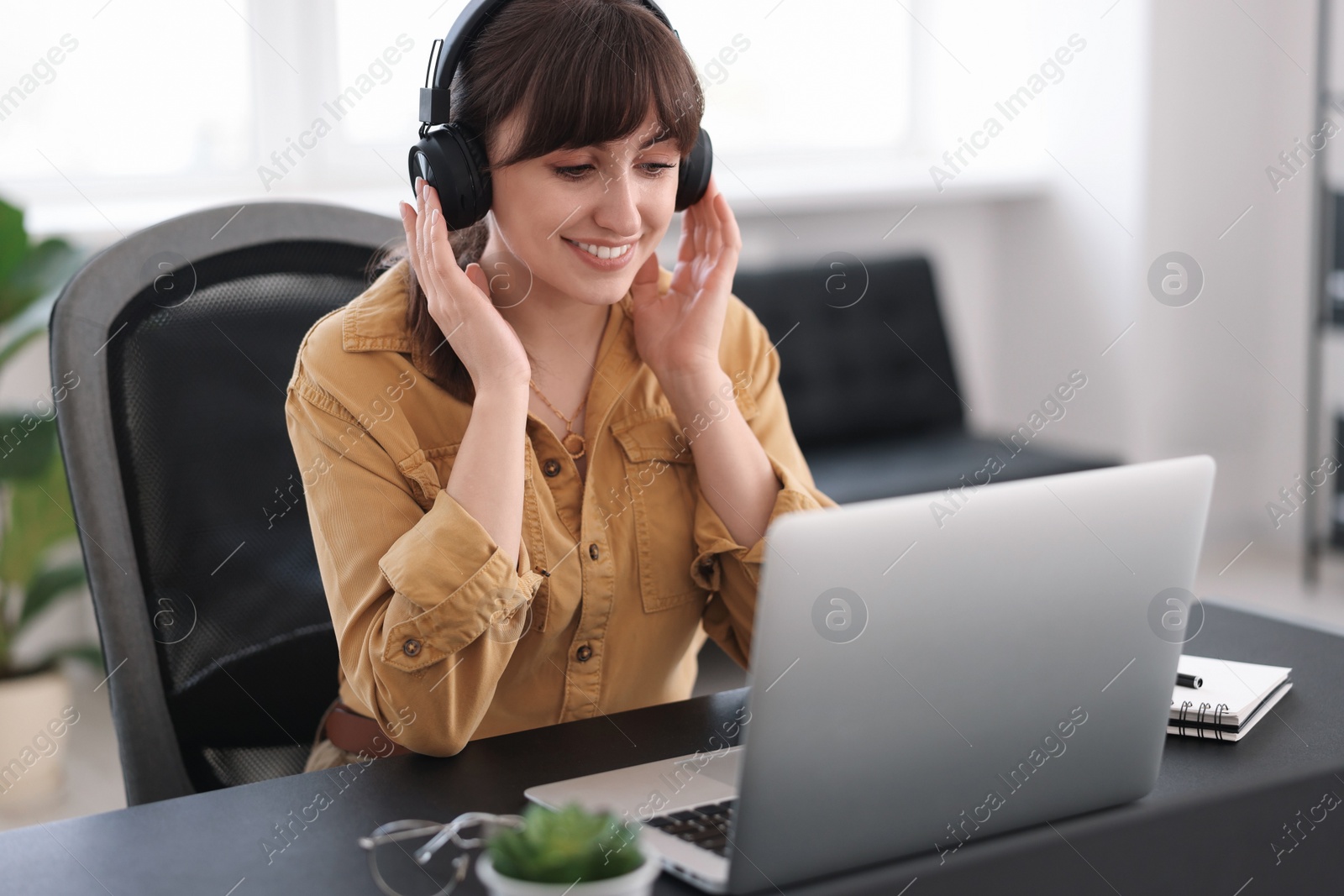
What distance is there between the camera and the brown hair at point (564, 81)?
1.14 m

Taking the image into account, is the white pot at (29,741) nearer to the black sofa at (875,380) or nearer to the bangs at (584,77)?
the black sofa at (875,380)

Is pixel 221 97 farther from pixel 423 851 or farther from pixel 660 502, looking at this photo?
pixel 423 851

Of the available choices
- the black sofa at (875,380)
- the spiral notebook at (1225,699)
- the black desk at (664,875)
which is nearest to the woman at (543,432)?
the black desk at (664,875)

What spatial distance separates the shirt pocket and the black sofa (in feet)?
5.41

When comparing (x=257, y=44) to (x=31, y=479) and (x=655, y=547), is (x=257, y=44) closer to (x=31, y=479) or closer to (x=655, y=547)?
(x=31, y=479)

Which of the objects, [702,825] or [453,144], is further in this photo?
[453,144]

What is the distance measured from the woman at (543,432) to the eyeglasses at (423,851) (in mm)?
193

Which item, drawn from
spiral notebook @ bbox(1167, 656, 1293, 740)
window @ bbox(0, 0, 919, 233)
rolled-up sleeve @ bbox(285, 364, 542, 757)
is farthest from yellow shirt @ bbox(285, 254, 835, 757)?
window @ bbox(0, 0, 919, 233)

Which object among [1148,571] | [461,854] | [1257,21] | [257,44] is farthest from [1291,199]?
[461,854]

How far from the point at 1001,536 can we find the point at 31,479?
80.6 inches

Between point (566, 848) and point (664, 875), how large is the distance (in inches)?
7.8

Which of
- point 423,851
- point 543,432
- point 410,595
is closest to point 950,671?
point 423,851

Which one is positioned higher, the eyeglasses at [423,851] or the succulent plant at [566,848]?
the succulent plant at [566,848]

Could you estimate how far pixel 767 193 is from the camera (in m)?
3.36
